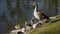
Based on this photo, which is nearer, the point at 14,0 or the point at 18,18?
the point at 18,18

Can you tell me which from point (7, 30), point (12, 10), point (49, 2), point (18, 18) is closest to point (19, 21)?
point (18, 18)

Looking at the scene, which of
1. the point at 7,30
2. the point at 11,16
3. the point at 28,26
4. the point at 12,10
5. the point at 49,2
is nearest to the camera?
the point at 28,26

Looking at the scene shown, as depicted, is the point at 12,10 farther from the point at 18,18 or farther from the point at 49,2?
the point at 49,2

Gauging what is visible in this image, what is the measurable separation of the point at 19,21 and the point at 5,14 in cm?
146

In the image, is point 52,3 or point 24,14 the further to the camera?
point 52,3

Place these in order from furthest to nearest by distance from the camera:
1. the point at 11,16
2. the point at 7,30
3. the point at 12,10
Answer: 1. the point at 12,10
2. the point at 11,16
3. the point at 7,30

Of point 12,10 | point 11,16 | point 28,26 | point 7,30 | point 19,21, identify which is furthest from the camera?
point 12,10

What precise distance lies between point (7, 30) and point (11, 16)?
2.27 m

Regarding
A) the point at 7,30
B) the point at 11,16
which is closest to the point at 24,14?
the point at 11,16

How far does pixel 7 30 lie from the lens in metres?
10.3

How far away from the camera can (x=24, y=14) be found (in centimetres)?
1276

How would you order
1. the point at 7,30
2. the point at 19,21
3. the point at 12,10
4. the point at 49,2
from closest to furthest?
the point at 7,30 → the point at 19,21 → the point at 12,10 → the point at 49,2

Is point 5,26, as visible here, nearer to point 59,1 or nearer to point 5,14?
point 5,14

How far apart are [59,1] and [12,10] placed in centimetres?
406
